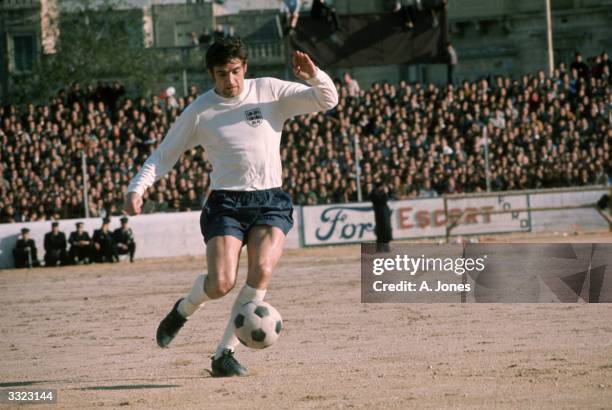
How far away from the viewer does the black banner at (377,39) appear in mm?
29281

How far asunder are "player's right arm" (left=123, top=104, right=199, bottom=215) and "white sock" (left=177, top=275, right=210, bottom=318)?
2.24 feet

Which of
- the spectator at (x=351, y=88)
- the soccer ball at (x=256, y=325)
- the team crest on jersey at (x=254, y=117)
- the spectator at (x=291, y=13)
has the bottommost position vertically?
the soccer ball at (x=256, y=325)

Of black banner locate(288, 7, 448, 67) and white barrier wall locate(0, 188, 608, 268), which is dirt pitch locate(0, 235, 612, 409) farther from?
black banner locate(288, 7, 448, 67)

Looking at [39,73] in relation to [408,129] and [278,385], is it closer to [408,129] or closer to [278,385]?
[408,129]

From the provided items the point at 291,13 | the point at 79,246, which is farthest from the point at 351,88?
the point at 79,246

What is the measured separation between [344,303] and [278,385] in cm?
619

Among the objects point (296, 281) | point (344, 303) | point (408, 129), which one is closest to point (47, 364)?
point (344, 303)

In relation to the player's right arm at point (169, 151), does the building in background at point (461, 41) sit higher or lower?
higher

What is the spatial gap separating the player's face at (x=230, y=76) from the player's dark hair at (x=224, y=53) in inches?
1.2

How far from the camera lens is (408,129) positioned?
88.5ft

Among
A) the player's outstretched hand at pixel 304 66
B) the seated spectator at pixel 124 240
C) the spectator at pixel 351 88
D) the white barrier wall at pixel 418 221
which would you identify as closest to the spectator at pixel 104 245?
the seated spectator at pixel 124 240

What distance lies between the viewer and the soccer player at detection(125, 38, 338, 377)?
297 inches

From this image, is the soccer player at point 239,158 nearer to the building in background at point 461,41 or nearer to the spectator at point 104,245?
the spectator at point 104,245

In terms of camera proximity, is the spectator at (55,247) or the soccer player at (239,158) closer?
the soccer player at (239,158)
